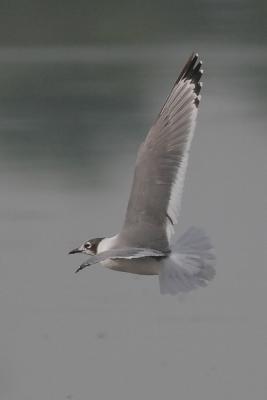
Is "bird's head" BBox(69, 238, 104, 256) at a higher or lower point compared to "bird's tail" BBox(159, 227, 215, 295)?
higher

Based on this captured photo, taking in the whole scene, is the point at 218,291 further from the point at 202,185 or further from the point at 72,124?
the point at 72,124

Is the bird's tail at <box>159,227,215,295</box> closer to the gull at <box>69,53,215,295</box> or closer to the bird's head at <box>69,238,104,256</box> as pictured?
the gull at <box>69,53,215,295</box>

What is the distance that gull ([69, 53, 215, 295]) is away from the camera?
4922 mm

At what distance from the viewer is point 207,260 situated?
495 centimetres

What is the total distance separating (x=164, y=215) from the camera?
524cm

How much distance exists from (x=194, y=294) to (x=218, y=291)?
4.7 inches

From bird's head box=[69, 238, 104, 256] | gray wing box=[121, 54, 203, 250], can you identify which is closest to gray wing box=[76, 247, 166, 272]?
gray wing box=[121, 54, 203, 250]

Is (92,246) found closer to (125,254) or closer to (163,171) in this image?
(163,171)

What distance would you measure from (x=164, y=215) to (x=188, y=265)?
0.36m

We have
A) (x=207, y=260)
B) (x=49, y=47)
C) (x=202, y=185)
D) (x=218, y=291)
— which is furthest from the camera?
(x=49, y=47)

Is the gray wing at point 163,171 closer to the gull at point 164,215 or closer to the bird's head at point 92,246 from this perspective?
the gull at point 164,215

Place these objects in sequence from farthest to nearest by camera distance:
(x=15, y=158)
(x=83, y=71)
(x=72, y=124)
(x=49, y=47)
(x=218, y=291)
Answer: (x=49, y=47), (x=83, y=71), (x=72, y=124), (x=15, y=158), (x=218, y=291)

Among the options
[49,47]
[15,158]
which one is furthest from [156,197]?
[49,47]

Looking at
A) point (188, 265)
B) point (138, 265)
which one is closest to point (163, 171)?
point (138, 265)
